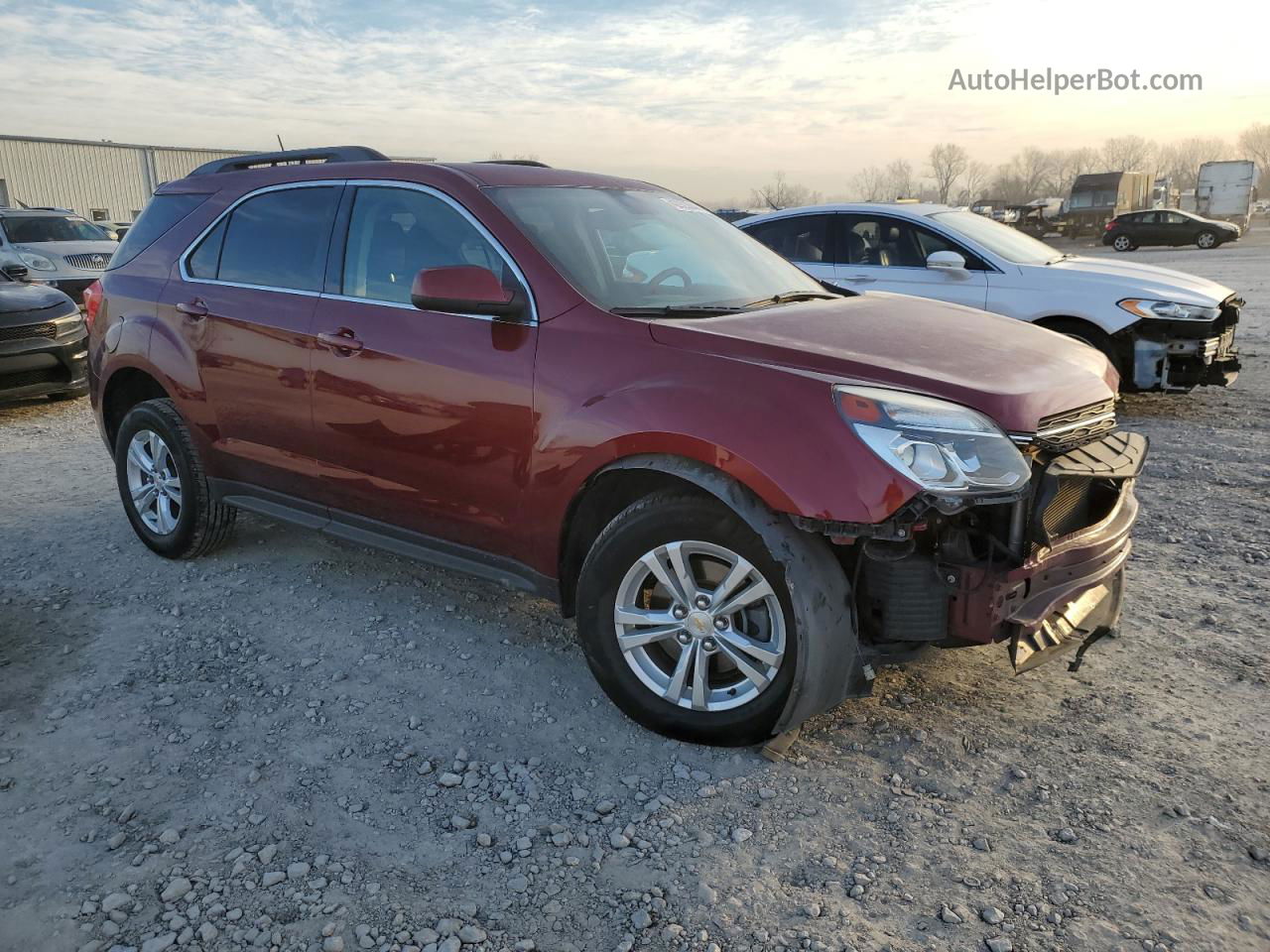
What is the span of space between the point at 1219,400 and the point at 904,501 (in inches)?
274

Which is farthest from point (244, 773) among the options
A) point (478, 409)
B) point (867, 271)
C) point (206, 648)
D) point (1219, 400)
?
point (1219, 400)

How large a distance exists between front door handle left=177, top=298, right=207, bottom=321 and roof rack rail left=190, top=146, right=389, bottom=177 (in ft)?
2.16

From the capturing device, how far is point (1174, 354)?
23.4 ft

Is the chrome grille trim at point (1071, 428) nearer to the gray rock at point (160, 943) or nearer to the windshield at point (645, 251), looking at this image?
the windshield at point (645, 251)

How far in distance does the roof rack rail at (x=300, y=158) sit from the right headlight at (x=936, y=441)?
2.43m

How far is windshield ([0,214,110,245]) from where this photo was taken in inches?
603

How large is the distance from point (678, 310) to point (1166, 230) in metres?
34.7

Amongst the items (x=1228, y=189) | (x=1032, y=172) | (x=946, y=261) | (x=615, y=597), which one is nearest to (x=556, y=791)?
(x=615, y=597)

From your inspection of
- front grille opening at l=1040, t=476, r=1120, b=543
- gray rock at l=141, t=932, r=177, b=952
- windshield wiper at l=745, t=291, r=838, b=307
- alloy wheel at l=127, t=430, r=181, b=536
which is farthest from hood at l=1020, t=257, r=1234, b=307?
gray rock at l=141, t=932, r=177, b=952

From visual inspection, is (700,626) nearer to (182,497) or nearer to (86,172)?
(182,497)

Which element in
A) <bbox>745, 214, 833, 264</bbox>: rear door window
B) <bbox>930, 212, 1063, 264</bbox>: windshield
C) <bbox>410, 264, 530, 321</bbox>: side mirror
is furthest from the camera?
<bbox>745, 214, 833, 264</bbox>: rear door window

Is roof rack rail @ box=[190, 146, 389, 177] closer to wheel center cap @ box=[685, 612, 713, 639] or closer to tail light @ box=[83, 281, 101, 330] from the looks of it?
tail light @ box=[83, 281, 101, 330]

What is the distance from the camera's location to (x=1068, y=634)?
314cm

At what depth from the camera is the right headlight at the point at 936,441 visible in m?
2.71
